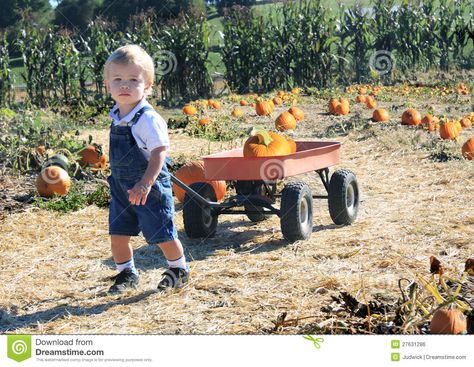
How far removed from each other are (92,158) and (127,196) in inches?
120

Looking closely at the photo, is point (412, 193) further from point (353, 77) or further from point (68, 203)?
point (353, 77)

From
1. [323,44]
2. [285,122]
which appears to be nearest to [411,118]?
[285,122]

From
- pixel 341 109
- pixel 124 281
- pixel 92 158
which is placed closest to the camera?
pixel 124 281

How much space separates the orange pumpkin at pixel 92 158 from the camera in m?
6.73

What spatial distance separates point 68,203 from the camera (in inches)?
230

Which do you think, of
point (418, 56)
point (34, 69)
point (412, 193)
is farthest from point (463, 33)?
point (412, 193)

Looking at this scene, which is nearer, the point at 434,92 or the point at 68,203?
the point at 68,203

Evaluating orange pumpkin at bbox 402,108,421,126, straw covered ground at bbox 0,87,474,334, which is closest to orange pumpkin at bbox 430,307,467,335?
straw covered ground at bbox 0,87,474,334

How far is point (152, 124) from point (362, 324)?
4.50 ft

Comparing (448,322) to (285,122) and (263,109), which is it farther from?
(263,109)

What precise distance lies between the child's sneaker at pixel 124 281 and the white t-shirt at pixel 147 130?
0.62m

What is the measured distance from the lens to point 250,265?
4.28 m

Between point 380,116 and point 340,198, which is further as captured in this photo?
point 380,116

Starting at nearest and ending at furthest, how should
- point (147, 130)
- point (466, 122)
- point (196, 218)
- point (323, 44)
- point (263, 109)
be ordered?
point (147, 130) < point (196, 218) < point (466, 122) < point (263, 109) < point (323, 44)
